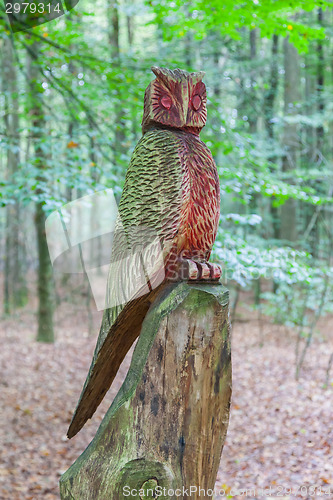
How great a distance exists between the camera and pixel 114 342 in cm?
227

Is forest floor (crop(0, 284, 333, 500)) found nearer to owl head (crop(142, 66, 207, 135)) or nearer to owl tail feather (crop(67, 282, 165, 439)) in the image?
owl tail feather (crop(67, 282, 165, 439))

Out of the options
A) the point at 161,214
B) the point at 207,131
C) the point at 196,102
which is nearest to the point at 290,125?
the point at 207,131

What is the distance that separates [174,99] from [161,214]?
64 centimetres

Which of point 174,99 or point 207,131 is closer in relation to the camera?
point 174,99

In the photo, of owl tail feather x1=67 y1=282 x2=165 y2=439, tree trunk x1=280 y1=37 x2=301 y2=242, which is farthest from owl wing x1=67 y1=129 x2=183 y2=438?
tree trunk x1=280 y1=37 x2=301 y2=242

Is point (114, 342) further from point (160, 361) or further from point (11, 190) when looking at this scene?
point (11, 190)

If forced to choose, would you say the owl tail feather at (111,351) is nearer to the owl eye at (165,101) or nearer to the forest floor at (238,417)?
the owl eye at (165,101)

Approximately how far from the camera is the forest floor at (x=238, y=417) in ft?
15.1

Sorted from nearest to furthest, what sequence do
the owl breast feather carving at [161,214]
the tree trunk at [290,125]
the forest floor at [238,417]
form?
1. the owl breast feather carving at [161,214]
2. the forest floor at [238,417]
3. the tree trunk at [290,125]

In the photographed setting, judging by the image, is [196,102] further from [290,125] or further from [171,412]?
[290,125]

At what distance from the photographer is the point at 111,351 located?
7.47ft

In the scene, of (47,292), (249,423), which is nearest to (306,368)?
(249,423)

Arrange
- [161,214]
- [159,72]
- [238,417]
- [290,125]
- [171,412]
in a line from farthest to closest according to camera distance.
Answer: [290,125] → [238,417] → [159,72] → [161,214] → [171,412]

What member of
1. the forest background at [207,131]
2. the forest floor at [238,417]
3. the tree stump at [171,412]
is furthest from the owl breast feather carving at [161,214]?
the forest floor at [238,417]
